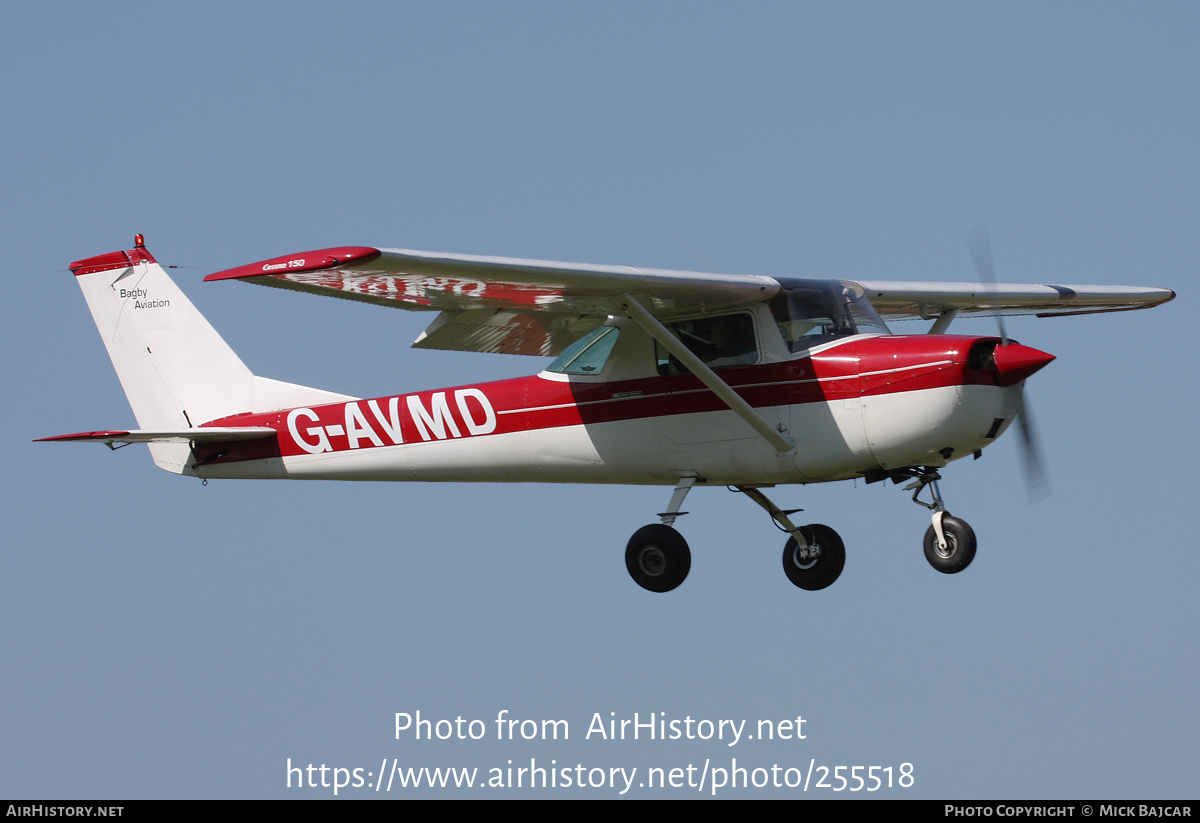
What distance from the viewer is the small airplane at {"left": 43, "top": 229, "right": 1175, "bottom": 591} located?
11656 millimetres

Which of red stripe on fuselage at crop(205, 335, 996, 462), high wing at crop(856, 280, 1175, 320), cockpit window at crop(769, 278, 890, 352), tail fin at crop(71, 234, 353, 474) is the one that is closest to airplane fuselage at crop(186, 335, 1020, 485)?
red stripe on fuselage at crop(205, 335, 996, 462)

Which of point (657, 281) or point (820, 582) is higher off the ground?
point (657, 281)

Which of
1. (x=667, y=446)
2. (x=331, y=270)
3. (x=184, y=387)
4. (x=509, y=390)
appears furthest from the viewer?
(x=184, y=387)

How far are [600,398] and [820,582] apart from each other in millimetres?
2446

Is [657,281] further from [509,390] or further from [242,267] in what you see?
[242,267]

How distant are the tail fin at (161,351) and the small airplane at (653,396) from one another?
0.13 feet

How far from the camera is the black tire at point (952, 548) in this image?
12.1 metres

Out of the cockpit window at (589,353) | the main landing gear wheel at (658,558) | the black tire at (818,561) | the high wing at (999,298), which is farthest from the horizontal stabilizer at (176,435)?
the high wing at (999,298)

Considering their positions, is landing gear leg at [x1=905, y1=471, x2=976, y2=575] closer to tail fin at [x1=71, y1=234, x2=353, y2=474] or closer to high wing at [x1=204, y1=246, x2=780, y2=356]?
high wing at [x1=204, y1=246, x2=780, y2=356]

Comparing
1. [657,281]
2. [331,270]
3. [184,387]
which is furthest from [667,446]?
[184,387]

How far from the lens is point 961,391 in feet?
38.1

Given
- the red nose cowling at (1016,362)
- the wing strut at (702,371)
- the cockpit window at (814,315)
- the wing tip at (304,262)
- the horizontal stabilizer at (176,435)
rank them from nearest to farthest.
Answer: the wing tip at (304,262)
the red nose cowling at (1016,362)
the wing strut at (702,371)
the cockpit window at (814,315)
the horizontal stabilizer at (176,435)

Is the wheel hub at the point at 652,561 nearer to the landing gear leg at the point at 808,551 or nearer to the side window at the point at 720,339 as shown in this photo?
the landing gear leg at the point at 808,551

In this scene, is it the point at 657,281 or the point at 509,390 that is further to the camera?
the point at 509,390
